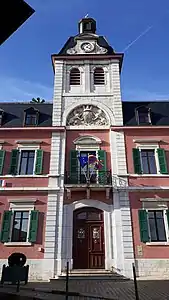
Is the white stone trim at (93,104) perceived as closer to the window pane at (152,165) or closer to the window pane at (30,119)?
the window pane at (30,119)

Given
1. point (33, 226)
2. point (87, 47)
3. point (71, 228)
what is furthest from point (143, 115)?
point (33, 226)

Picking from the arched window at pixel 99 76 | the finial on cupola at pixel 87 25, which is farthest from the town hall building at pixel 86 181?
the finial on cupola at pixel 87 25

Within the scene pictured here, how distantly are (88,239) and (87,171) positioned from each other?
3693 mm

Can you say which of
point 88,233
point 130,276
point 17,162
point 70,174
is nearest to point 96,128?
point 70,174

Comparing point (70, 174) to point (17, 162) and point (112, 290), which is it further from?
point (112, 290)

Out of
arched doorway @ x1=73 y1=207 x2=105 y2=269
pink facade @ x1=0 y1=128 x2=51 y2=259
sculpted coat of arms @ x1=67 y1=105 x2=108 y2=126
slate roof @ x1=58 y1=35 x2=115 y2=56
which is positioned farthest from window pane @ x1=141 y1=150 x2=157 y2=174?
slate roof @ x1=58 y1=35 x2=115 y2=56

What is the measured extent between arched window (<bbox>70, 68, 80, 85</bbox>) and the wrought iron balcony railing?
732 centimetres

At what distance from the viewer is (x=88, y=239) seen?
42.9 ft

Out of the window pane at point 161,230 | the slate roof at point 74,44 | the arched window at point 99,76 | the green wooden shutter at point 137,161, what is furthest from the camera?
the slate roof at point 74,44

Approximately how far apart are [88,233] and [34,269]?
10.5 ft

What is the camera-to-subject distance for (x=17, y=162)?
14.6 m

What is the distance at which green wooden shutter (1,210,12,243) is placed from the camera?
1248cm

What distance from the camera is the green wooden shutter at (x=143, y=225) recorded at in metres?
12.5

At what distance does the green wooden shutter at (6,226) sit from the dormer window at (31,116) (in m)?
5.97
